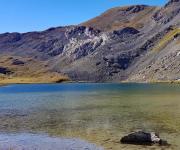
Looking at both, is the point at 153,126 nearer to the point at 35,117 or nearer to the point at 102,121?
the point at 102,121

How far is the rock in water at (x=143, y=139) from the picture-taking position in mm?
35500

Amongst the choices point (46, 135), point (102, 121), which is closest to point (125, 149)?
point (46, 135)

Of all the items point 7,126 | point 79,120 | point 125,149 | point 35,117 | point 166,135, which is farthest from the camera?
point 35,117

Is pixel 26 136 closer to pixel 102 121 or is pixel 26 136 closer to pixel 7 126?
pixel 7 126

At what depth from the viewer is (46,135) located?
137 ft

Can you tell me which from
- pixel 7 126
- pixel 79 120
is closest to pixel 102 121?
pixel 79 120

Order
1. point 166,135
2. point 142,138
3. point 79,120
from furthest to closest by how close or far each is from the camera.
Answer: point 79,120 → point 166,135 → point 142,138

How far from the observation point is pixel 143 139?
35812mm

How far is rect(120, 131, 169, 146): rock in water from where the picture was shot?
116 ft

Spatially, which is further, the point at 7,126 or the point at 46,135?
the point at 7,126

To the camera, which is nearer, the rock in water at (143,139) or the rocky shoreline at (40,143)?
the rocky shoreline at (40,143)

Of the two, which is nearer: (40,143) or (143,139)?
(143,139)

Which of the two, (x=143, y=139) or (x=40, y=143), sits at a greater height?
(x=143, y=139)

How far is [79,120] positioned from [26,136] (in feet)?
46.3
